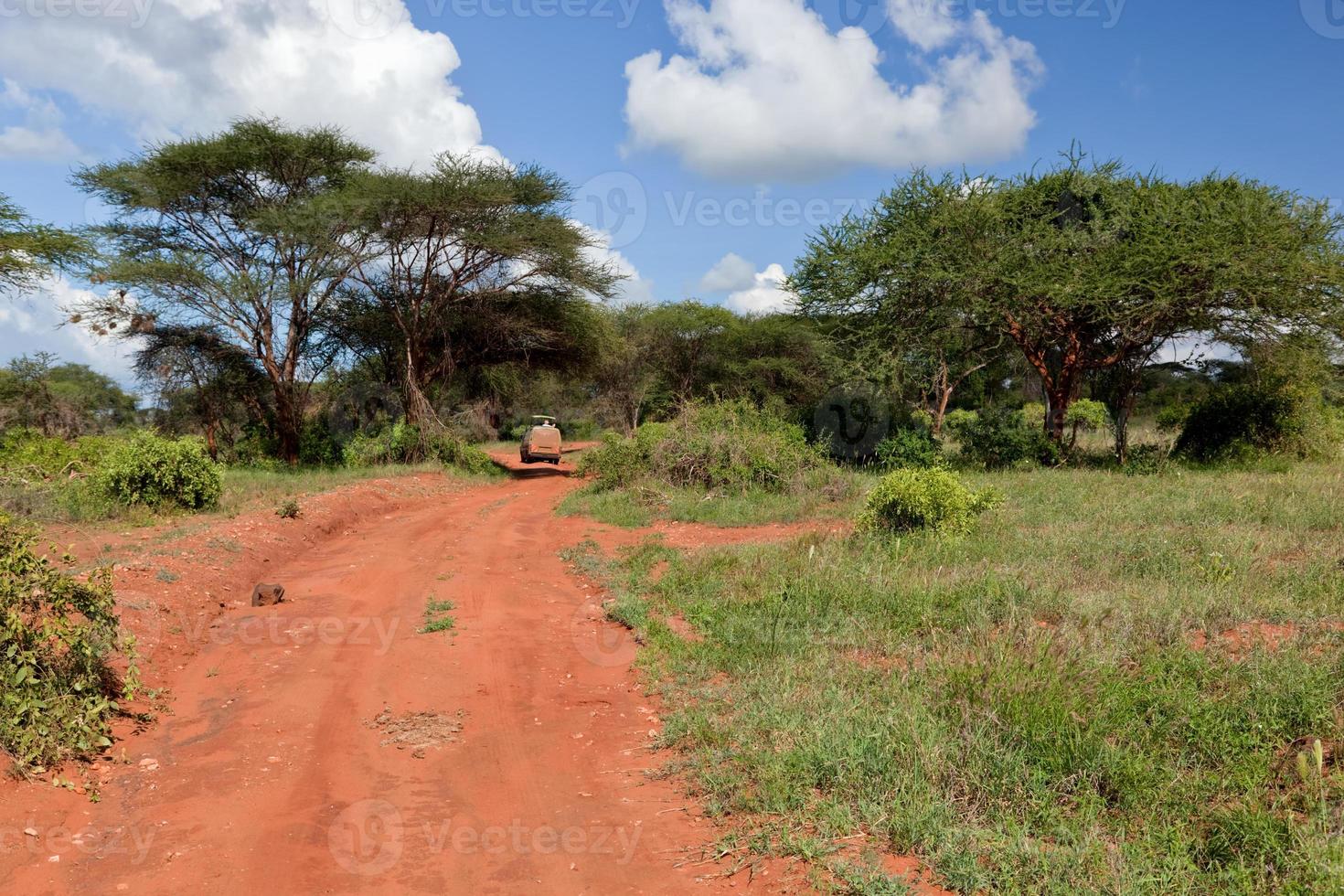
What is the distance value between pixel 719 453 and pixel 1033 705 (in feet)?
34.9

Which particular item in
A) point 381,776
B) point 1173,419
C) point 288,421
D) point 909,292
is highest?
point 909,292

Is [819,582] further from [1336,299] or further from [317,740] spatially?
[1336,299]

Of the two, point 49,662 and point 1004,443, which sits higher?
point 1004,443

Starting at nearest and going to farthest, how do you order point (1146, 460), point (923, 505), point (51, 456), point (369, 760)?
point (369, 760)
point (923, 505)
point (51, 456)
point (1146, 460)

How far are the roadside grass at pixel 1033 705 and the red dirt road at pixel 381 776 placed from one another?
1.61ft

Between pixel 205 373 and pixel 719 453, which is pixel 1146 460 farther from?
pixel 205 373

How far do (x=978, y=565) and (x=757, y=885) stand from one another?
502cm

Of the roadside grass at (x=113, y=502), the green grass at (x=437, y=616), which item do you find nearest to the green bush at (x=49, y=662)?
the green grass at (x=437, y=616)

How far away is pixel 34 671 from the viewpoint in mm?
5223

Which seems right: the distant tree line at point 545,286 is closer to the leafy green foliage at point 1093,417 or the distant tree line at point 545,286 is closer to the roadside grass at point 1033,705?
the leafy green foliage at point 1093,417

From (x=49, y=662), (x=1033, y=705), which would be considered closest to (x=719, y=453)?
(x=1033, y=705)

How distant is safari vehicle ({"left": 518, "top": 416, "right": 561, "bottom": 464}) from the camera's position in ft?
80.1

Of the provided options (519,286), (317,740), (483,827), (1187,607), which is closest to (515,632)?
(317,740)

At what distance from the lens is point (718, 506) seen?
1358 centimetres
